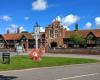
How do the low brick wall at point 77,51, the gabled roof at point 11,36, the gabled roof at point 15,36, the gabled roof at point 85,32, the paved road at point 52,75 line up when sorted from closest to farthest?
1. the paved road at point 52,75
2. the low brick wall at point 77,51
3. the gabled roof at point 85,32
4. the gabled roof at point 15,36
5. the gabled roof at point 11,36

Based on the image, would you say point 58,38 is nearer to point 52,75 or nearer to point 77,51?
point 77,51

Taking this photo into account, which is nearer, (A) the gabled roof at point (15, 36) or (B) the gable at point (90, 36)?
(B) the gable at point (90, 36)

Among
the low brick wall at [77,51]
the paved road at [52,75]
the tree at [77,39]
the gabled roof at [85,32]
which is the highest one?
the gabled roof at [85,32]

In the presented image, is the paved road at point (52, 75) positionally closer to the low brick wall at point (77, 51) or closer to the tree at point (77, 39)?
the low brick wall at point (77, 51)

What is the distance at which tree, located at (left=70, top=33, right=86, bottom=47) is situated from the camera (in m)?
94.1

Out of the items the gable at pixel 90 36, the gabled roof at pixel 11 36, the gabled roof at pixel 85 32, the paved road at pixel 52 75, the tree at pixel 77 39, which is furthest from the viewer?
the gabled roof at pixel 11 36

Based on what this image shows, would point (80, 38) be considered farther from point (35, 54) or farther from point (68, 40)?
point (35, 54)

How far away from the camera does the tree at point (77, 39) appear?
94.1 meters

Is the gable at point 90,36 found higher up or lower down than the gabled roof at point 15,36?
lower down

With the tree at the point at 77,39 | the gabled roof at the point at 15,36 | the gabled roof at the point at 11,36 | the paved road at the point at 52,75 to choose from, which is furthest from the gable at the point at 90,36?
the paved road at the point at 52,75

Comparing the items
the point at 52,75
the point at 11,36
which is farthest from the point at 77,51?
the point at 52,75

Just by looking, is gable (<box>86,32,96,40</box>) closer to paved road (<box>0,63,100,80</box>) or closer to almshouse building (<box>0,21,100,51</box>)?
almshouse building (<box>0,21,100,51</box>)

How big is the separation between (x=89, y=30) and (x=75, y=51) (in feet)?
86.4

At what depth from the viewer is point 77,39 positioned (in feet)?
309
